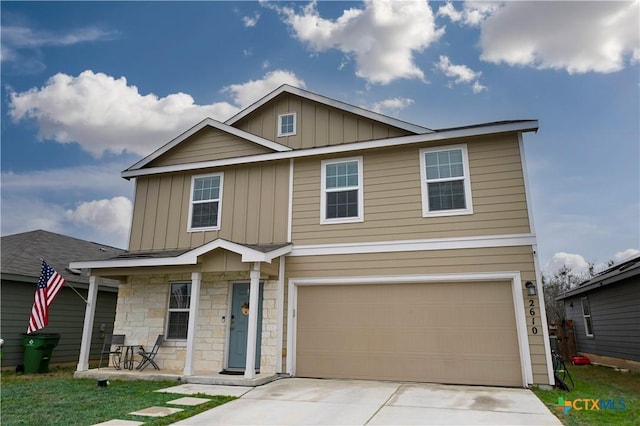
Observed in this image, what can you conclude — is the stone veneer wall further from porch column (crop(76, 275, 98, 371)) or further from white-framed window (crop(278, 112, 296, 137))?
white-framed window (crop(278, 112, 296, 137))

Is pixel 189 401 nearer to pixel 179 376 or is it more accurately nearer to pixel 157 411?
pixel 157 411

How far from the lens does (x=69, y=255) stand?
527 inches

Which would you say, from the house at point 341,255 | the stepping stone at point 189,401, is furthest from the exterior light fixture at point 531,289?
the stepping stone at point 189,401

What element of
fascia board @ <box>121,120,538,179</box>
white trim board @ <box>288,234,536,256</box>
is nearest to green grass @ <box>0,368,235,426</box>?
white trim board @ <box>288,234,536,256</box>

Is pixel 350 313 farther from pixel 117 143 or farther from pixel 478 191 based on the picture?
pixel 117 143

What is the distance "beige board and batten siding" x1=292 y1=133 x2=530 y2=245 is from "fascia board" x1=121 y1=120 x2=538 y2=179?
0.66 ft

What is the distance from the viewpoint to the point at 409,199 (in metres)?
8.27

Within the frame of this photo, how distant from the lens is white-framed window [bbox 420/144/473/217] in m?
7.95

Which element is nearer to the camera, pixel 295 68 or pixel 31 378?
pixel 31 378

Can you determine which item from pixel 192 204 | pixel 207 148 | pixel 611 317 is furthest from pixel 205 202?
pixel 611 317

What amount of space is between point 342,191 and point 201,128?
13.8 feet

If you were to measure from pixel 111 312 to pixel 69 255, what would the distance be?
253 cm

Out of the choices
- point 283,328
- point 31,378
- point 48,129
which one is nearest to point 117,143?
point 48,129

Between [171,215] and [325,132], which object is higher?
[325,132]
